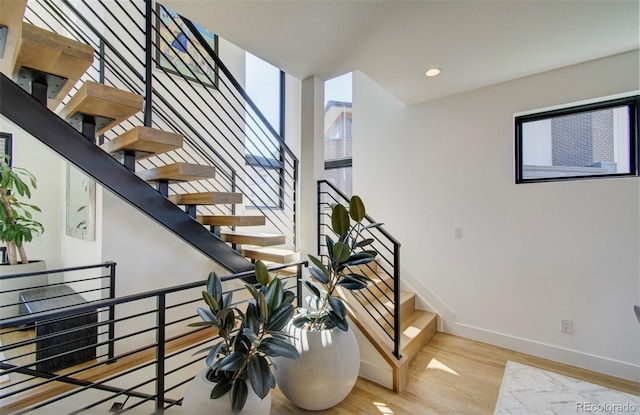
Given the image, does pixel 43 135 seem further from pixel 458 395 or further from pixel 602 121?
pixel 602 121

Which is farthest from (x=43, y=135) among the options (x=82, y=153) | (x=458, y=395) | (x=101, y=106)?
(x=458, y=395)

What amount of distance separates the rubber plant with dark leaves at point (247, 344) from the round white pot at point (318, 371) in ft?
1.01

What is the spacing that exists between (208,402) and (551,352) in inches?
114

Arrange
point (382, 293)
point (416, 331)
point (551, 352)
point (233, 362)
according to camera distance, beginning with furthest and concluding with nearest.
Result: point (416, 331) → point (551, 352) → point (382, 293) → point (233, 362)

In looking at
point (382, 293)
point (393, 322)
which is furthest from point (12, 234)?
point (393, 322)

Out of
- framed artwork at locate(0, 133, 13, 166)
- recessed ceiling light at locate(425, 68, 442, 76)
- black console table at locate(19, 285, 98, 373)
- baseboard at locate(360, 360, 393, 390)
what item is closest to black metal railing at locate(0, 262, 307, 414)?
black console table at locate(19, 285, 98, 373)

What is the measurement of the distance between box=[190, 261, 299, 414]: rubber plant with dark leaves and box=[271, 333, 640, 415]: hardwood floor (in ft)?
2.32

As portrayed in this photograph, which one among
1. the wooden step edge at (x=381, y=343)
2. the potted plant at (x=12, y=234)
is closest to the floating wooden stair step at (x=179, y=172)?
the wooden step edge at (x=381, y=343)

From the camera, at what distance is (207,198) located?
6.29 ft

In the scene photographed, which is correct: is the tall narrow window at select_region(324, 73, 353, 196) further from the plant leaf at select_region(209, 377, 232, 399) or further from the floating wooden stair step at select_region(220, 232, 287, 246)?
the plant leaf at select_region(209, 377, 232, 399)

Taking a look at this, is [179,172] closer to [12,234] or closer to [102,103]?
[102,103]

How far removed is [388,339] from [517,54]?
2548 mm

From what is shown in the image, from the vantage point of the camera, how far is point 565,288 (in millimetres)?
2527

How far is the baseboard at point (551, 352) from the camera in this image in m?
2.28
